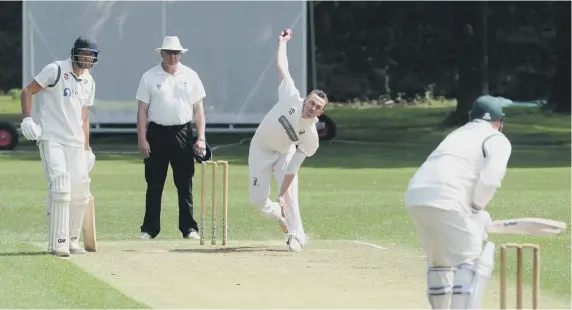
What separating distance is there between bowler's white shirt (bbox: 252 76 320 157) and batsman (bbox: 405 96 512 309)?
3504 mm

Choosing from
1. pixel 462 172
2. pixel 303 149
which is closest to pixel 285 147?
pixel 303 149

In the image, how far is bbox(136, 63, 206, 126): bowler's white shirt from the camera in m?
12.2

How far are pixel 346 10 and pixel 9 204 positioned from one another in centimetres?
2518

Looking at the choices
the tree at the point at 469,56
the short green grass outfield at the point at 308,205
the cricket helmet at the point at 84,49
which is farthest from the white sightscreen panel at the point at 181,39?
the cricket helmet at the point at 84,49

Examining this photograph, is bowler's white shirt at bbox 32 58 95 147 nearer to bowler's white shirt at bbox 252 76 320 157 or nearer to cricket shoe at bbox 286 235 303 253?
bowler's white shirt at bbox 252 76 320 157

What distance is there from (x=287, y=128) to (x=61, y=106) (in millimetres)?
1786

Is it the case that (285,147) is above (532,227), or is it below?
below

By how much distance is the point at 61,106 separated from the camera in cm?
1077

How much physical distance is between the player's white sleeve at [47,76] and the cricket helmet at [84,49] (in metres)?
Result: 0.19

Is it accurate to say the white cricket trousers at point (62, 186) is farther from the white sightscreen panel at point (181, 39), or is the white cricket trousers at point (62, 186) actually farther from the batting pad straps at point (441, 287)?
the white sightscreen panel at point (181, 39)

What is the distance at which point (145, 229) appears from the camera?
40.9ft

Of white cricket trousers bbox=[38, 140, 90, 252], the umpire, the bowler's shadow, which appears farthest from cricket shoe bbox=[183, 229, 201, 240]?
white cricket trousers bbox=[38, 140, 90, 252]

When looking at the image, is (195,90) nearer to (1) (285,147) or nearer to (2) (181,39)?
(1) (285,147)

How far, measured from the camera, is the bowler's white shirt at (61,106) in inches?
423
